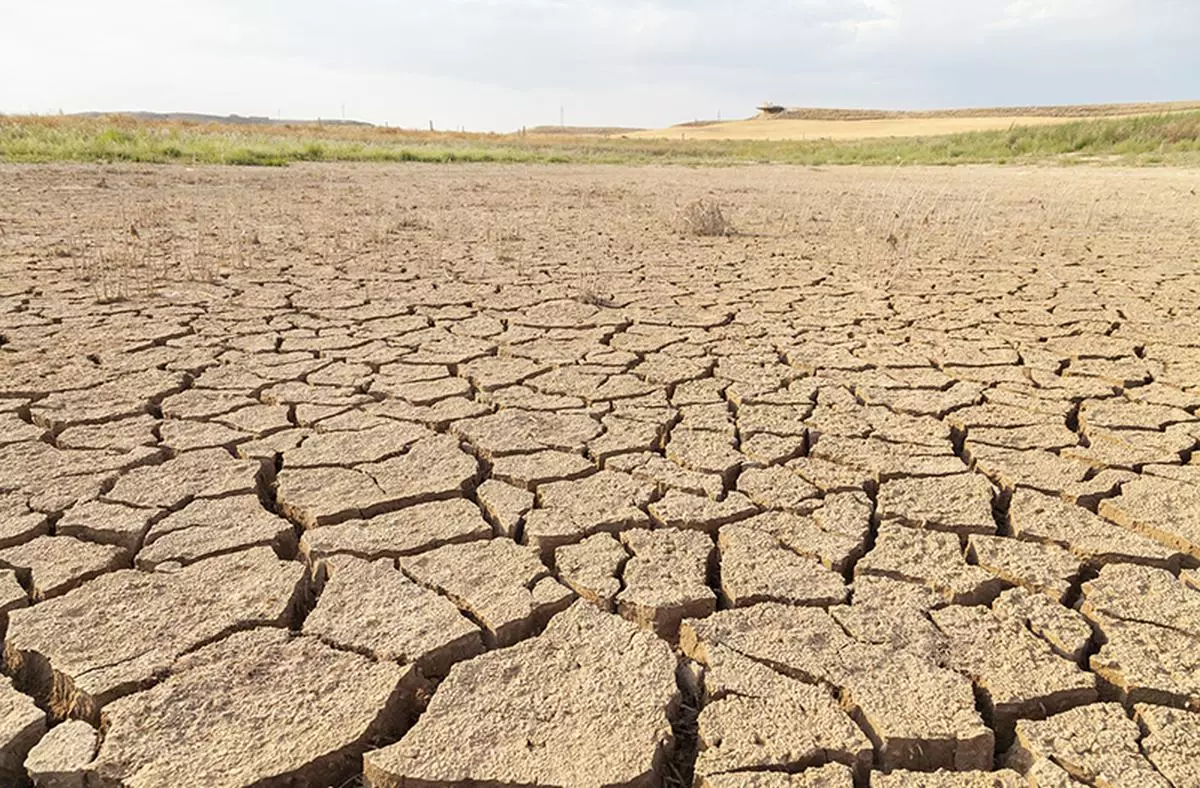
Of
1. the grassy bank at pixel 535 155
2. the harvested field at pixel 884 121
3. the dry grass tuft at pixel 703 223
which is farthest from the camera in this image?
the harvested field at pixel 884 121

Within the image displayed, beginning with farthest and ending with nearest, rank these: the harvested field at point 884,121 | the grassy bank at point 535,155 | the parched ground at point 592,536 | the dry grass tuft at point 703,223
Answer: the harvested field at point 884,121 < the grassy bank at point 535,155 < the dry grass tuft at point 703,223 < the parched ground at point 592,536

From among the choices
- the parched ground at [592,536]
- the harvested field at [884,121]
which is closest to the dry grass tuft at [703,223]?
the parched ground at [592,536]

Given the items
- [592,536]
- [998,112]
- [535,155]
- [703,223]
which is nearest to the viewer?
[592,536]

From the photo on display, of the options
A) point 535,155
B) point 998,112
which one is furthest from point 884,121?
point 535,155

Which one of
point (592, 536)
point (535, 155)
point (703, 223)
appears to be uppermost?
point (535, 155)

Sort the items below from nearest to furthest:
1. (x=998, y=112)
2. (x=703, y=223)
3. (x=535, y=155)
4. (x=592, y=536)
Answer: (x=592, y=536) → (x=703, y=223) → (x=535, y=155) → (x=998, y=112)

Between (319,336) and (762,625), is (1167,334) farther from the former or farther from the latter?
(319,336)

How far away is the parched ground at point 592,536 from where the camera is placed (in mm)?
1322

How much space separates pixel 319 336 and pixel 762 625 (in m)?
2.58

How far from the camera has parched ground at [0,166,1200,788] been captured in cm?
132

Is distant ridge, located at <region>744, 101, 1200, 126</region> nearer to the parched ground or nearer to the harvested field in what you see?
the harvested field

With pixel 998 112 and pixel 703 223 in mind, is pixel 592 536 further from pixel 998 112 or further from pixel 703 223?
pixel 998 112

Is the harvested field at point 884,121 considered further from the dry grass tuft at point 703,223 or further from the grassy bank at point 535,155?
the dry grass tuft at point 703,223

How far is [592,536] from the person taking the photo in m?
1.94
